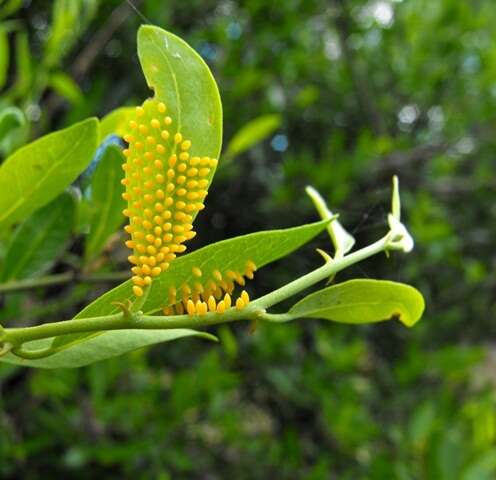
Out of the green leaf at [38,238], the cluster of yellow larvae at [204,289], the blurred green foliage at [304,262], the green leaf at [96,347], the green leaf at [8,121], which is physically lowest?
the blurred green foliage at [304,262]

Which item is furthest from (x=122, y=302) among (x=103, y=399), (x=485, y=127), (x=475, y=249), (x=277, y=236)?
(x=475, y=249)

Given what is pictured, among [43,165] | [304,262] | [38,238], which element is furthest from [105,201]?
[304,262]

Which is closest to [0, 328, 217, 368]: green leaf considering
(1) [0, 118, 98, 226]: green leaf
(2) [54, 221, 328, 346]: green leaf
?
(2) [54, 221, 328, 346]: green leaf

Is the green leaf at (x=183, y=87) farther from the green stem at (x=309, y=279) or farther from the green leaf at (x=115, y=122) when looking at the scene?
the green leaf at (x=115, y=122)

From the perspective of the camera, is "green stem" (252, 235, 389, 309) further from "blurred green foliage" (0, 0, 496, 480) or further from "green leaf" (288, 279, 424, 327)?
"blurred green foliage" (0, 0, 496, 480)

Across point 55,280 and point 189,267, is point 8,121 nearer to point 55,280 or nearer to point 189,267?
point 55,280

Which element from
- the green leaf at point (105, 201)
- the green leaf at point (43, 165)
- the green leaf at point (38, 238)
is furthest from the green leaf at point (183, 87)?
the green leaf at point (38, 238)
